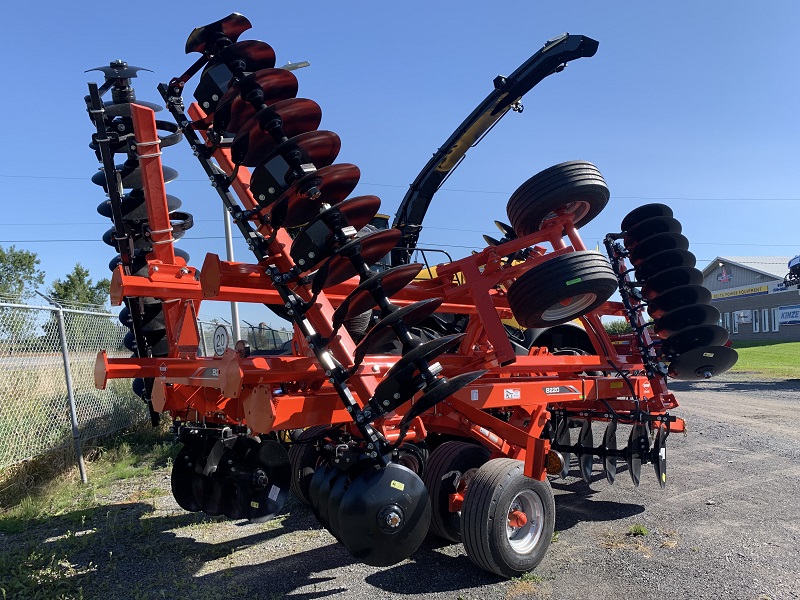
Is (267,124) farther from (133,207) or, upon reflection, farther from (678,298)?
(678,298)

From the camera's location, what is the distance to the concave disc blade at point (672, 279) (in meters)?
6.22

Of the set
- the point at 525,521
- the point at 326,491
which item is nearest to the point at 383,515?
the point at 326,491

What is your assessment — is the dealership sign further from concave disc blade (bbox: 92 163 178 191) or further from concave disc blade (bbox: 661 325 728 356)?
concave disc blade (bbox: 92 163 178 191)

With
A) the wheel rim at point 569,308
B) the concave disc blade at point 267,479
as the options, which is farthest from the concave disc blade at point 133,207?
the wheel rim at point 569,308

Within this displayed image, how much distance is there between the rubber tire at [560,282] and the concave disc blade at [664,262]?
2496 millimetres

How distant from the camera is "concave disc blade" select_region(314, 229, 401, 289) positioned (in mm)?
2947

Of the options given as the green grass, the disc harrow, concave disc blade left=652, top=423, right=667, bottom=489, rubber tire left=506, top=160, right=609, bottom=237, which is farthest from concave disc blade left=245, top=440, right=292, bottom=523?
the green grass

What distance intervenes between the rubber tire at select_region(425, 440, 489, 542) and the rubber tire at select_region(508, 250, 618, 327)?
1086 mm

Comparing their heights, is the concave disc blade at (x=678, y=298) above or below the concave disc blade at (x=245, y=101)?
below

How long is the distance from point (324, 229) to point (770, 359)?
3042cm

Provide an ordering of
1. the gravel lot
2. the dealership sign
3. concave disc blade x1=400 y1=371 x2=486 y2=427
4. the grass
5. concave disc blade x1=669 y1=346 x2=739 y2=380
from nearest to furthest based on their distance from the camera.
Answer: concave disc blade x1=400 y1=371 x2=486 y2=427 < the gravel lot < the grass < concave disc blade x1=669 y1=346 x2=739 y2=380 < the dealership sign

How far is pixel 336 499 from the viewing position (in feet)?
9.92

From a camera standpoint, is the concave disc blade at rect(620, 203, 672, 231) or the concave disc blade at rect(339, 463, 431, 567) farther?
the concave disc blade at rect(620, 203, 672, 231)

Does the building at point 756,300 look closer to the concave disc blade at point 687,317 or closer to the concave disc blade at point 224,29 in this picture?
the concave disc blade at point 687,317
